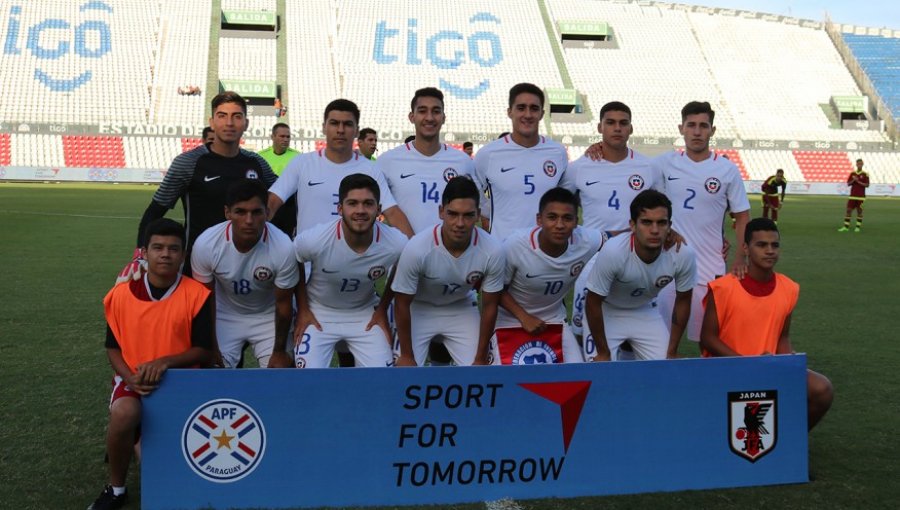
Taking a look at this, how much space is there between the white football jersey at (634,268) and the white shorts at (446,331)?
80 centimetres

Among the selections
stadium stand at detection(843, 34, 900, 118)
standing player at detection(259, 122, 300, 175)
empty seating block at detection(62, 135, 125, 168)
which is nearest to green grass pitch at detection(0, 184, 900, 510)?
standing player at detection(259, 122, 300, 175)

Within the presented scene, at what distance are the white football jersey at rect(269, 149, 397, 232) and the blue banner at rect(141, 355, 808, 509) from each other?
6.22ft

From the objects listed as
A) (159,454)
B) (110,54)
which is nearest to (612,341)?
(159,454)

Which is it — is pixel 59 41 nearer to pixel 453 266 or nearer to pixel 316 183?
pixel 316 183

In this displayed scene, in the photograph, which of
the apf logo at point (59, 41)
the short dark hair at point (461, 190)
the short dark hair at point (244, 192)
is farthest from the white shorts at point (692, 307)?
the apf logo at point (59, 41)

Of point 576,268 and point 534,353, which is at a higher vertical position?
point 576,268

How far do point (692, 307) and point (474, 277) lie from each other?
1.68 meters

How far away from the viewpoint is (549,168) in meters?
5.74

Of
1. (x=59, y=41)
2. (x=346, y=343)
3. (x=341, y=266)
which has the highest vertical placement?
(x=59, y=41)

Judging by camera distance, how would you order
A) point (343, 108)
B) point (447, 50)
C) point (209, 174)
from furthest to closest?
point (447, 50)
point (343, 108)
point (209, 174)

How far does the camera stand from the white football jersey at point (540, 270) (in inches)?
198

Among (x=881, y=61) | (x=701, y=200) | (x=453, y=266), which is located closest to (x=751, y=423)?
(x=453, y=266)

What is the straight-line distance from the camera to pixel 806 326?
27.0 ft

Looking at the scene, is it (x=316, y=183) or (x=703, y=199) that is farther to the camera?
(x=703, y=199)
